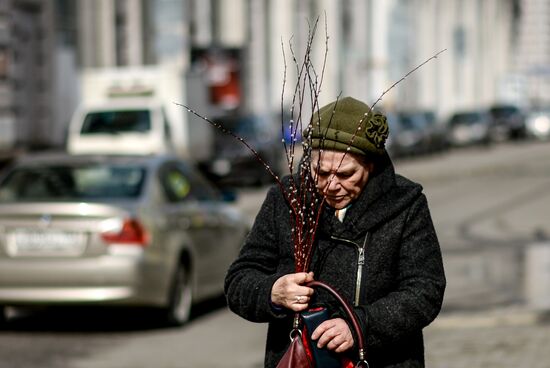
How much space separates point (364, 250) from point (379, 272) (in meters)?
0.07

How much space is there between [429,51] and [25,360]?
2617 inches

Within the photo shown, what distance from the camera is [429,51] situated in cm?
7412

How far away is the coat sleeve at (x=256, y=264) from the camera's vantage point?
12.0 feet

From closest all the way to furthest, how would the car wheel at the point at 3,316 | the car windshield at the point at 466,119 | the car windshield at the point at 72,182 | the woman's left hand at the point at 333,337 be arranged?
1. the woman's left hand at the point at 333,337
2. the car windshield at the point at 72,182
3. the car wheel at the point at 3,316
4. the car windshield at the point at 466,119

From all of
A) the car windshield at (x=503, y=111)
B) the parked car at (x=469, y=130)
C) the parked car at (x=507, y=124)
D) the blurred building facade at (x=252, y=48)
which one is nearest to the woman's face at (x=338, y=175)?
the blurred building facade at (x=252, y=48)

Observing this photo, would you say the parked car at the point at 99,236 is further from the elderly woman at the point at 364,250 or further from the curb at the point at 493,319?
the elderly woman at the point at 364,250

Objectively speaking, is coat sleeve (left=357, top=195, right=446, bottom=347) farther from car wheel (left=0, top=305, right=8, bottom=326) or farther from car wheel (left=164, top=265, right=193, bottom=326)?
car wheel (left=0, top=305, right=8, bottom=326)

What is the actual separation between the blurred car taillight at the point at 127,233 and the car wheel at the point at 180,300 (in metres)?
0.51

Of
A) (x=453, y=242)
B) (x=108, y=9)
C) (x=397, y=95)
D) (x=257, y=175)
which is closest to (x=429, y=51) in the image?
(x=397, y=95)

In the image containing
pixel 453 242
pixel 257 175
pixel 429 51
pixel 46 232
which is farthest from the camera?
pixel 429 51

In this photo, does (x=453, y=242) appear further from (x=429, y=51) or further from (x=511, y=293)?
(x=429, y=51)

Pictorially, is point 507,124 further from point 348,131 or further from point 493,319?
point 348,131

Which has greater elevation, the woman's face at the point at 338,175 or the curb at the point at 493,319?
the woman's face at the point at 338,175

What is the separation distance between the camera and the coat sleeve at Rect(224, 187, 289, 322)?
3.66m
